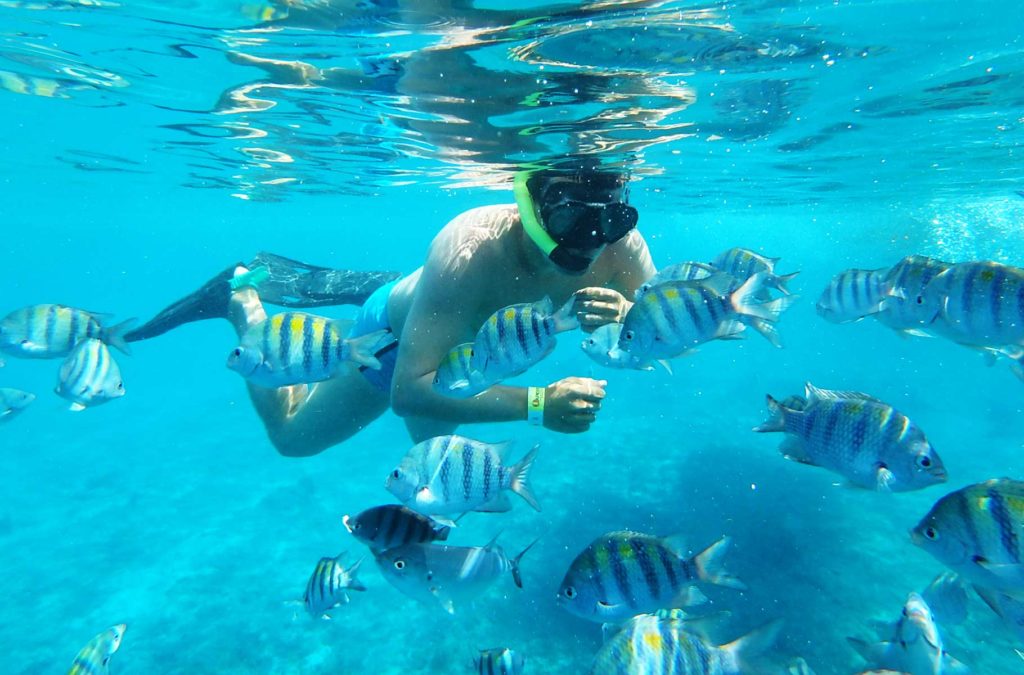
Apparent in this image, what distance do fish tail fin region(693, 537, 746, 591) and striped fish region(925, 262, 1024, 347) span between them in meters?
Result: 2.14

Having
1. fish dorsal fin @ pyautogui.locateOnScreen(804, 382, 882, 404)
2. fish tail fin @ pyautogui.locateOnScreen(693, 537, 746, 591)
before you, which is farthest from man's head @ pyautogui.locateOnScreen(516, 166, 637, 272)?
fish tail fin @ pyautogui.locateOnScreen(693, 537, 746, 591)

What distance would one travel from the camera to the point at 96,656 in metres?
4.20

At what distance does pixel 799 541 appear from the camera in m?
11.6

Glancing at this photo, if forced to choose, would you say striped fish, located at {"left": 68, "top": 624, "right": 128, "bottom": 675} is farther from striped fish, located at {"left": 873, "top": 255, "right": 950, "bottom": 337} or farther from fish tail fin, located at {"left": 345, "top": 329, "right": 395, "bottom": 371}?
striped fish, located at {"left": 873, "top": 255, "right": 950, "bottom": 337}

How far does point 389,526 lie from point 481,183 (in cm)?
1711

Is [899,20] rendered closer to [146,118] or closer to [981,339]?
[981,339]

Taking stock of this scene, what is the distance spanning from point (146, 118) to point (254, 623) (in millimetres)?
11638

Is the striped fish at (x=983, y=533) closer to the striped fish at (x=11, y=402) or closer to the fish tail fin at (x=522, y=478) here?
the fish tail fin at (x=522, y=478)

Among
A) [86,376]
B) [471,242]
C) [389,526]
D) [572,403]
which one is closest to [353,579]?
[389,526]

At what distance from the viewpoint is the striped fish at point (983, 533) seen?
2.47 metres

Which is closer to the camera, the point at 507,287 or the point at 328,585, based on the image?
the point at 328,585

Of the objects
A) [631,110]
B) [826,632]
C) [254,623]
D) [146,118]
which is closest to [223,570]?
[254,623]

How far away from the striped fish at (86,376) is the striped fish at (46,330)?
0.48 metres

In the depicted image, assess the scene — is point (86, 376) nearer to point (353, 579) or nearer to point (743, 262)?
point (353, 579)
